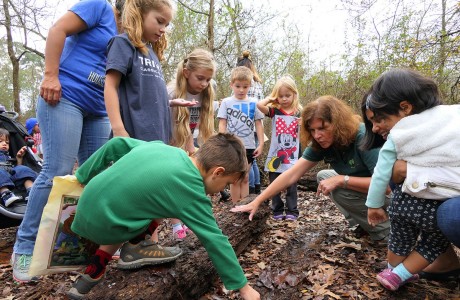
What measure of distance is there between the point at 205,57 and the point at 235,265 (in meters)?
2.07

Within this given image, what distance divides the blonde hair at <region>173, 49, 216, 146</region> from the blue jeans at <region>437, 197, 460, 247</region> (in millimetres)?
2100

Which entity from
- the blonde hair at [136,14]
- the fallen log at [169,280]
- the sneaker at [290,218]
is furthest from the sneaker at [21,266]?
the sneaker at [290,218]

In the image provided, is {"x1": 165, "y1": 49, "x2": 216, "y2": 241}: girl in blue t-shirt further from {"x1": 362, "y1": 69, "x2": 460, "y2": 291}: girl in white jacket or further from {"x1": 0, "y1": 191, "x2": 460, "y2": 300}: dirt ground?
{"x1": 362, "y1": 69, "x2": 460, "y2": 291}: girl in white jacket

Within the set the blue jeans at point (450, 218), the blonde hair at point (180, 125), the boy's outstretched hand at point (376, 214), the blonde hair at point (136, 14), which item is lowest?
the boy's outstretched hand at point (376, 214)

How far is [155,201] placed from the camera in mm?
1738

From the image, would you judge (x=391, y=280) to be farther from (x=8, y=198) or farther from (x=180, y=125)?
(x=8, y=198)

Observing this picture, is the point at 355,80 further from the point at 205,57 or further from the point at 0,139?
the point at 0,139

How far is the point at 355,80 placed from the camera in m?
7.52

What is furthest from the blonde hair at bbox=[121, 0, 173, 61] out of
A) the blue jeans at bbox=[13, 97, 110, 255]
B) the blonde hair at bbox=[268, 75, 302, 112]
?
the blonde hair at bbox=[268, 75, 302, 112]

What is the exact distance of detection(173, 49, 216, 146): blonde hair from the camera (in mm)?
3045

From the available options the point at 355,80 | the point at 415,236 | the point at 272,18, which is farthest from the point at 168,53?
the point at 415,236

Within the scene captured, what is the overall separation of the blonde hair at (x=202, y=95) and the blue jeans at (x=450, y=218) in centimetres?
210

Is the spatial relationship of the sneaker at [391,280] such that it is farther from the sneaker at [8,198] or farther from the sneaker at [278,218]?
the sneaker at [8,198]

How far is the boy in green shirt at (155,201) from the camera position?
1680 mm
